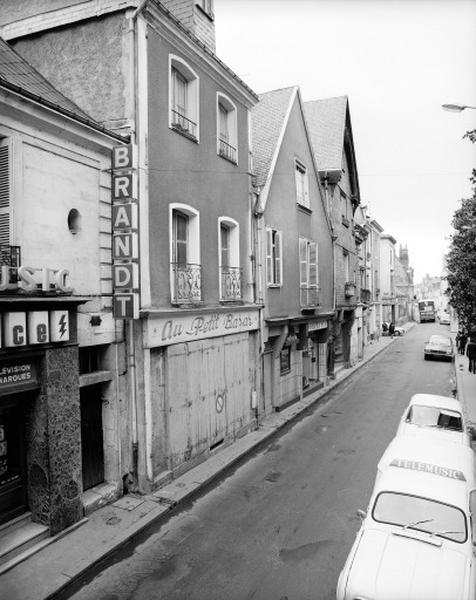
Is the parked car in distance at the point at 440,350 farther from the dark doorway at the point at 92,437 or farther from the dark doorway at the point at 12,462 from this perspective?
the dark doorway at the point at 12,462

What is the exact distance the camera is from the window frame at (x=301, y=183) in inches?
757

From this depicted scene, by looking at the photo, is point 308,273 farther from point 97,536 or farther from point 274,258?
point 97,536

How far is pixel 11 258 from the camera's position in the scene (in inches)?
298

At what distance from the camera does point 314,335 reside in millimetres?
22688

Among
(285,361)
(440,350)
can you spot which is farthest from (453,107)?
(440,350)

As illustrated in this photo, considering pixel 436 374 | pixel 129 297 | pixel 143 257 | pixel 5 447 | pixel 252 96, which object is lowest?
pixel 436 374

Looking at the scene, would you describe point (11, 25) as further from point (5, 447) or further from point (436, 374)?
point (436, 374)

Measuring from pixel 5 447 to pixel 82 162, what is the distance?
5469 mm

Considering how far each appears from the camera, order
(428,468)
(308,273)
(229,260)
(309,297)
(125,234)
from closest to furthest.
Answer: (428,468), (125,234), (229,260), (309,297), (308,273)

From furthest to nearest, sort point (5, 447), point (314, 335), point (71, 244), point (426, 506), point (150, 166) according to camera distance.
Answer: point (314, 335) → point (150, 166) → point (71, 244) → point (5, 447) → point (426, 506)

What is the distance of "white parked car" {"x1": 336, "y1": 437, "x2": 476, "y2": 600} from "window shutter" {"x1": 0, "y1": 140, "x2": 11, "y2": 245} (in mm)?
7200

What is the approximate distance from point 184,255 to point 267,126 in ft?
29.6

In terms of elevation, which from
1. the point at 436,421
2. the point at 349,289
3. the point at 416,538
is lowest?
the point at 416,538

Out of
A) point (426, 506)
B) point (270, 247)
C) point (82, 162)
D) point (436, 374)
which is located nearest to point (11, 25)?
point (82, 162)
